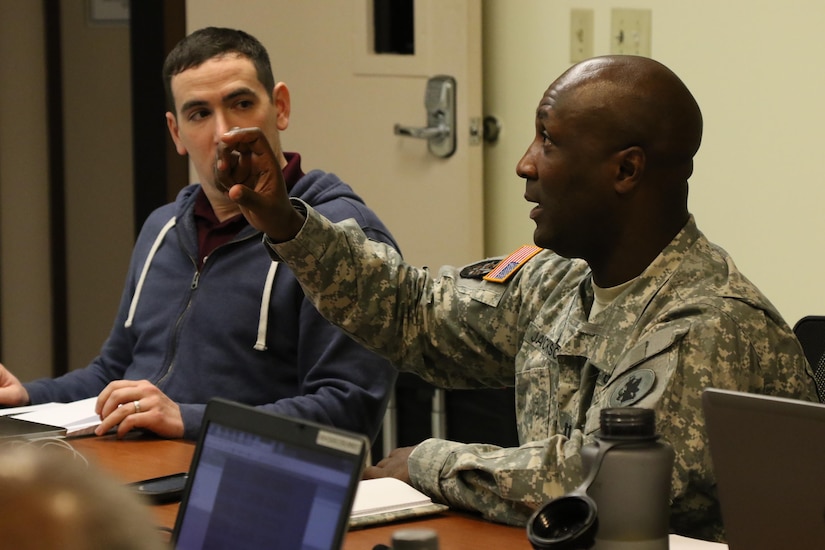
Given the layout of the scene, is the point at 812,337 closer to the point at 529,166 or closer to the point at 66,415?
the point at 529,166

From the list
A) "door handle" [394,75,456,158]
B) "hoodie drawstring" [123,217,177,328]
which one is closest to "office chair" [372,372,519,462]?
"door handle" [394,75,456,158]

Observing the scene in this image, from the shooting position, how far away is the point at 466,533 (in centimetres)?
152

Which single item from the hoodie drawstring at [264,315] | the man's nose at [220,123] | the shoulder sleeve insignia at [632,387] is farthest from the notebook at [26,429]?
the shoulder sleeve insignia at [632,387]

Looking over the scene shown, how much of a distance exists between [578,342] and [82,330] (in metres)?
3.54

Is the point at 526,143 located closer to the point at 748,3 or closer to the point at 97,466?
the point at 748,3

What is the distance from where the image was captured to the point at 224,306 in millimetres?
2303

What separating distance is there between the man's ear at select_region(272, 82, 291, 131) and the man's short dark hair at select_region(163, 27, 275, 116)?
19mm

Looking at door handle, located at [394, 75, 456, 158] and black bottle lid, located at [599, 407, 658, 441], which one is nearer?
black bottle lid, located at [599, 407, 658, 441]

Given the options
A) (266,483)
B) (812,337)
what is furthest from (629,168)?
(266,483)

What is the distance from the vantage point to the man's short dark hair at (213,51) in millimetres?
2381

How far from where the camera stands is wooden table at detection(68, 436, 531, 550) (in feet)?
4.82

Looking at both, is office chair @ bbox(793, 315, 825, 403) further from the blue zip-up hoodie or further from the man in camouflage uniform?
the blue zip-up hoodie

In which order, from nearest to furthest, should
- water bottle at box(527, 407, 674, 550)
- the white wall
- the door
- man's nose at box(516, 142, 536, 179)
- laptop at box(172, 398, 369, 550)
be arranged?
1. laptop at box(172, 398, 369, 550)
2. water bottle at box(527, 407, 674, 550)
3. man's nose at box(516, 142, 536, 179)
4. the white wall
5. the door

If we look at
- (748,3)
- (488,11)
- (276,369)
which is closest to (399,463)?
(276,369)
